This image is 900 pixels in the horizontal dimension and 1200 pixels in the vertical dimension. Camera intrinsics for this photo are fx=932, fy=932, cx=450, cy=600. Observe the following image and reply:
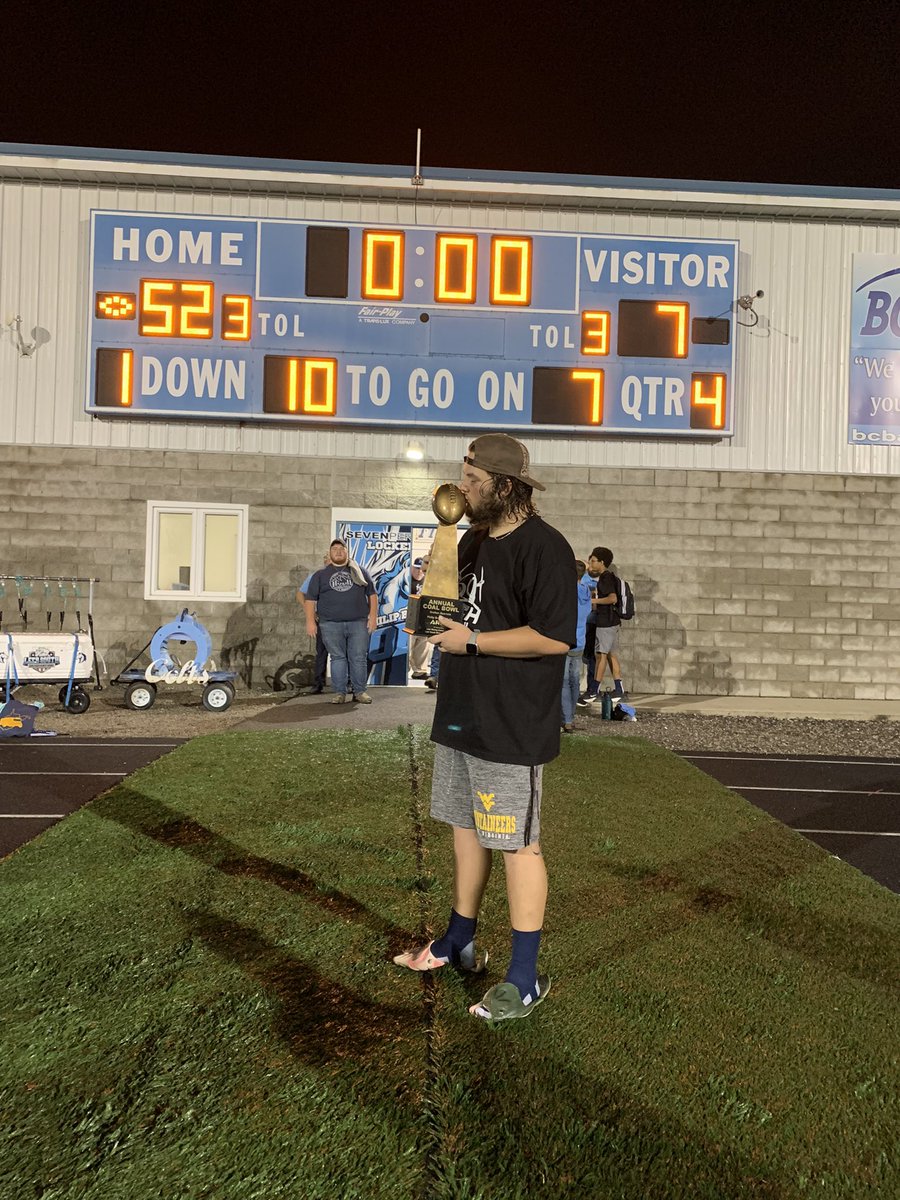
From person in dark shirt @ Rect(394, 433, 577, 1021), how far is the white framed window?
12.1 meters

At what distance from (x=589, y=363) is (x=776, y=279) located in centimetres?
376

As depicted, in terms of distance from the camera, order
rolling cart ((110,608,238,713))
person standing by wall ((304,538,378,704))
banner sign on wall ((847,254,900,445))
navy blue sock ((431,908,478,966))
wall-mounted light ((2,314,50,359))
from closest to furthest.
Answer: navy blue sock ((431,908,478,966)) → person standing by wall ((304,538,378,704)) → rolling cart ((110,608,238,713)) → wall-mounted light ((2,314,50,359)) → banner sign on wall ((847,254,900,445))

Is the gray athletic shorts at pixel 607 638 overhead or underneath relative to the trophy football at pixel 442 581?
underneath

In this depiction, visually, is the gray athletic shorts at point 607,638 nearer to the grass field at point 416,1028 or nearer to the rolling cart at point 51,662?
the rolling cart at point 51,662

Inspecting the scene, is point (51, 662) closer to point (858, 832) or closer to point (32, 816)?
point (32, 816)

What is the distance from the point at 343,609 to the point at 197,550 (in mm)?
4042

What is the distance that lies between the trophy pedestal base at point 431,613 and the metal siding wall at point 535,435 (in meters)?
11.9

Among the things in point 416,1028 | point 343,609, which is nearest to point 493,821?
point 416,1028

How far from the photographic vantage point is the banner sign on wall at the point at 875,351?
50.8ft

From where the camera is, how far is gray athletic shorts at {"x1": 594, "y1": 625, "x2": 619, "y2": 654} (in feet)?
41.8

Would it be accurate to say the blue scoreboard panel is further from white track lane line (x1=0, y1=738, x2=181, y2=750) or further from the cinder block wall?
white track lane line (x1=0, y1=738, x2=181, y2=750)

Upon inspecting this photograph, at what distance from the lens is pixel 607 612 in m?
12.8

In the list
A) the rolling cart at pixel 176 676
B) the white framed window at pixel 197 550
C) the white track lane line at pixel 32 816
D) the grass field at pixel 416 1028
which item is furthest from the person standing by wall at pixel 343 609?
the grass field at pixel 416 1028

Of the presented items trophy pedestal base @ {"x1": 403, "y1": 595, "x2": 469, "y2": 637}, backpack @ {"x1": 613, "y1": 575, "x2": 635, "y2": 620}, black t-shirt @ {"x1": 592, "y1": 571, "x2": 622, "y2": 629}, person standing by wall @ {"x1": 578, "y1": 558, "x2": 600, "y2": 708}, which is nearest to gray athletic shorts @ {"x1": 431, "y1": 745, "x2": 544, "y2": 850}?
trophy pedestal base @ {"x1": 403, "y1": 595, "x2": 469, "y2": 637}
